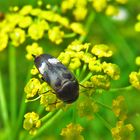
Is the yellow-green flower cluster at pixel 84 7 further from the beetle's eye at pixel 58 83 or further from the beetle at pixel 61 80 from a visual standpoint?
the beetle's eye at pixel 58 83

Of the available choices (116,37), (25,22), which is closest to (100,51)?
(25,22)

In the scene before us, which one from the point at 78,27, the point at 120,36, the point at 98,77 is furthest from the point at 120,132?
the point at 120,36

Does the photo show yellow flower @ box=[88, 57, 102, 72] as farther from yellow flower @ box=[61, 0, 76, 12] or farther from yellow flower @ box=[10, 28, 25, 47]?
yellow flower @ box=[61, 0, 76, 12]

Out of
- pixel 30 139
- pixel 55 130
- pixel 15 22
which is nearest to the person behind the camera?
pixel 30 139

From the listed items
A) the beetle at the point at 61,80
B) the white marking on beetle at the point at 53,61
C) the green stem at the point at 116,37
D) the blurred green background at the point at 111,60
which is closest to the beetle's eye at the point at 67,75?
the beetle at the point at 61,80

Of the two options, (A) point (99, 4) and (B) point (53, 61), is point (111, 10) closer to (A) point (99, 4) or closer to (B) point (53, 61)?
(A) point (99, 4)

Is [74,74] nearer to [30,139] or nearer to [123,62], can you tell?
[30,139]
